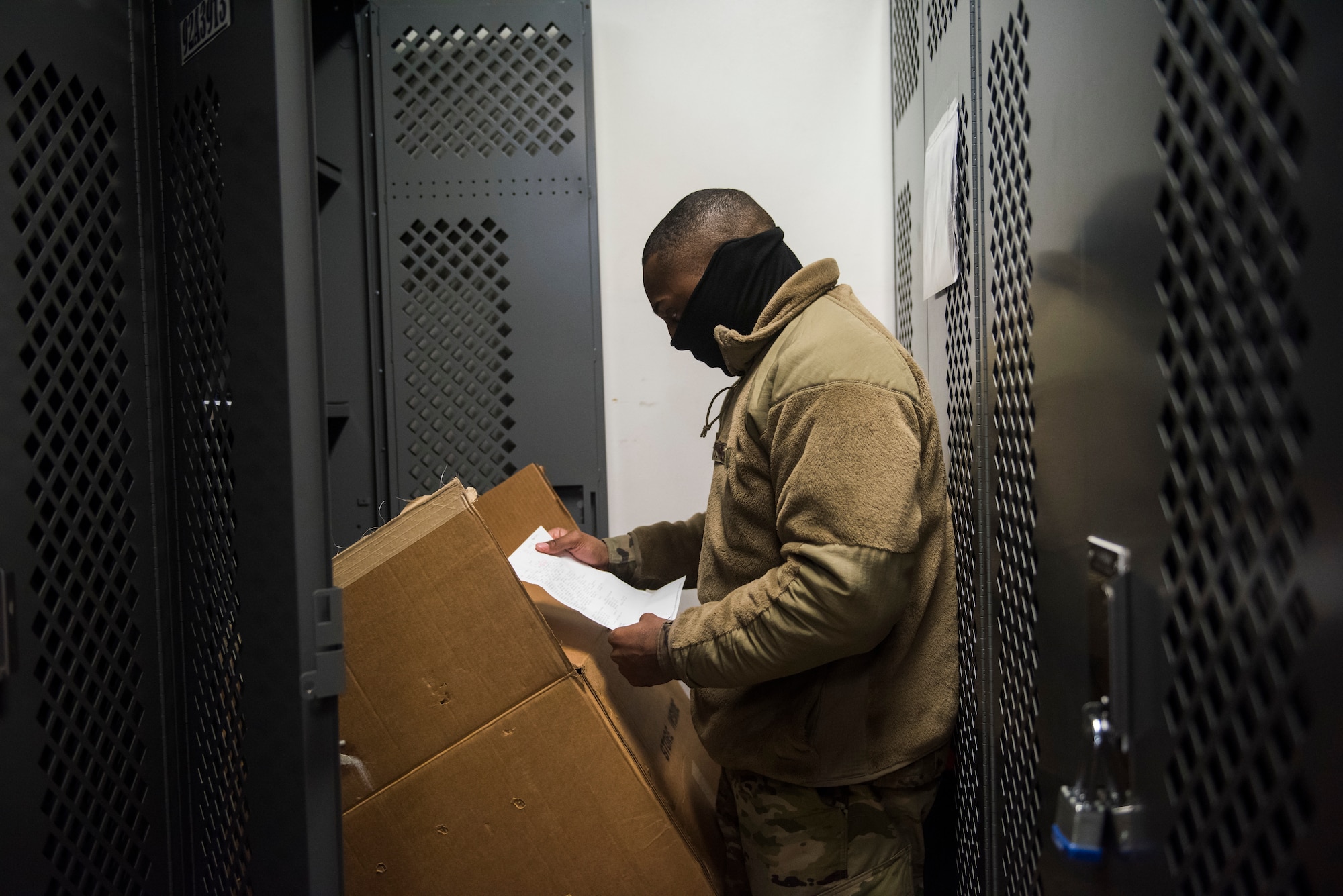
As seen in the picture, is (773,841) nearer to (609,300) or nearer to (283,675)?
(283,675)

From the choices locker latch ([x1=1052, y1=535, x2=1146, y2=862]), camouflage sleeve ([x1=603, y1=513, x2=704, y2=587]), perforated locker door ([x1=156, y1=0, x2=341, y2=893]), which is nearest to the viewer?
locker latch ([x1=1052, y1=535, x2=1146, y2=862])

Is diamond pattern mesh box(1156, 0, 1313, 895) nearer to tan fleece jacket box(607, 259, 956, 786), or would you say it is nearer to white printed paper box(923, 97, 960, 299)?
tan fleece jacket box(607, 259, 956, 786)

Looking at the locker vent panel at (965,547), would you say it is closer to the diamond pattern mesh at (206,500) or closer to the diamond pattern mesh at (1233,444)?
the diamond pattern mesh at (1233,444)

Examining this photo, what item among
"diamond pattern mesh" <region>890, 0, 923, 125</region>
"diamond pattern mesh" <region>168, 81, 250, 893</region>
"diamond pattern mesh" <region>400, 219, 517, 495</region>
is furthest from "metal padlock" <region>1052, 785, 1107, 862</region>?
"diamond pattern mesh" <region>400, 219, 517, 495</region>

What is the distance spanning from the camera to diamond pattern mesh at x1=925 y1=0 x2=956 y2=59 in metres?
1.31

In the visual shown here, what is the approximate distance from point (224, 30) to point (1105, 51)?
0.80 meters

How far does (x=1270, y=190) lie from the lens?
0.48m

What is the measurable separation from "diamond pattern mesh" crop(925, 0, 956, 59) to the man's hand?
1.06m

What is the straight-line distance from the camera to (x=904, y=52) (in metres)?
1.84

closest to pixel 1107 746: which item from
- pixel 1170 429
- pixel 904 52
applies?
pixel 1170 429

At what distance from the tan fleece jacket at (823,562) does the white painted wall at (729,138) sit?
82cm

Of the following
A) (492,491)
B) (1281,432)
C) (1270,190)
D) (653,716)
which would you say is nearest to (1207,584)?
(1281,432)

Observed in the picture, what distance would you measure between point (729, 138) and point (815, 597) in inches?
56.3

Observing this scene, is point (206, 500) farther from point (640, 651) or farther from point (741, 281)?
point (741, 281)
